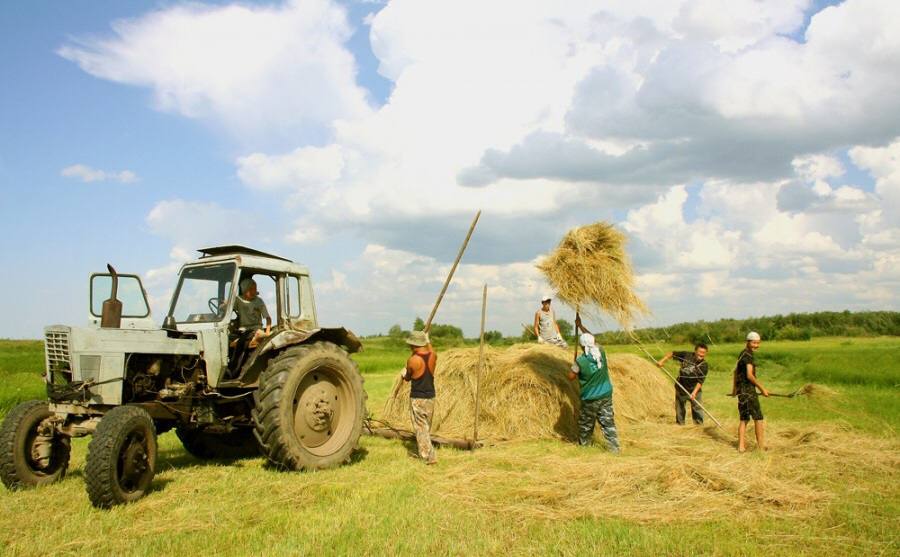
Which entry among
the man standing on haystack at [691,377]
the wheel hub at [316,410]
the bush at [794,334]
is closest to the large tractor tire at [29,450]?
the wheel hub at [316,410]

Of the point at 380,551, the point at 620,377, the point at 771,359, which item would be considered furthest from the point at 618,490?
the point at 771,359

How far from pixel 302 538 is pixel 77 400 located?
324cm

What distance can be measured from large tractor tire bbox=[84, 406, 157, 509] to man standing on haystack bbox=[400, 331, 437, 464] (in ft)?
10.5

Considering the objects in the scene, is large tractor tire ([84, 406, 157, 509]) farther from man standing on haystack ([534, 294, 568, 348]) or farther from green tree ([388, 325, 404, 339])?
green tree ([388, 325, 404, 339])

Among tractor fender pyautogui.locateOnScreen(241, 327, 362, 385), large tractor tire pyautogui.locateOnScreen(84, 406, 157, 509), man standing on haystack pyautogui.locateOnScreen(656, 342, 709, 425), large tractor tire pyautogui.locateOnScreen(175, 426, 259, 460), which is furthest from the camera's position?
man standing on haystack pyautogui.locateOnScreen(656, 342, 709, 425)

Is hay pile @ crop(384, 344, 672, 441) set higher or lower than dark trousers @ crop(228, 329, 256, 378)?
lower

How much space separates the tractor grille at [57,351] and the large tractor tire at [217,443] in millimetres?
1888

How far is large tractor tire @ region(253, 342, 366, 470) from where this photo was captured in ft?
23.2

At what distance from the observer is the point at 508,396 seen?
9.91m

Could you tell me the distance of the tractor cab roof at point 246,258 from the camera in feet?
26.0

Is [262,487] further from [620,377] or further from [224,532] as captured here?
[620,377]

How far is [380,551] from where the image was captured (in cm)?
470

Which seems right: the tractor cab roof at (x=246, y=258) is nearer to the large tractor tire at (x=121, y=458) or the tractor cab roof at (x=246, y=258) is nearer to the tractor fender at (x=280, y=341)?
the tractor fender at (x=280, y=341)

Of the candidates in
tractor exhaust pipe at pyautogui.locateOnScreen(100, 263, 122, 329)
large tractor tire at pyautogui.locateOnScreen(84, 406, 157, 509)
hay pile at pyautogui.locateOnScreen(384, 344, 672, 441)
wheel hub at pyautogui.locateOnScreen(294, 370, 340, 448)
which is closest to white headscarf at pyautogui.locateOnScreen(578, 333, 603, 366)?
hay pile at pyautogui.locateOnScreen(384, 344, 672, 441)
